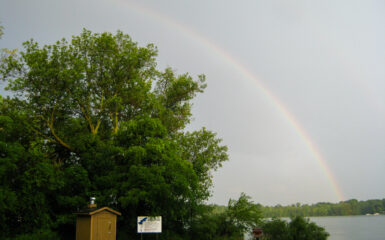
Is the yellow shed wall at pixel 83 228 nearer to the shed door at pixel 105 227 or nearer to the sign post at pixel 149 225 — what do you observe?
the shed door at pixel 105 227

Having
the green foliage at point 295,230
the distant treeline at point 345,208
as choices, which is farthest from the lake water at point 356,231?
the distant treeline at point 345,208

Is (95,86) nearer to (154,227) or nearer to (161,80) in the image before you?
(161,80)

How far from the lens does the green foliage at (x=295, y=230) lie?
70.3 ft

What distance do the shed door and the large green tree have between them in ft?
5.17

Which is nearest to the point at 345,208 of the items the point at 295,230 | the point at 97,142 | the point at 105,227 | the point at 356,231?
the point at 356,231

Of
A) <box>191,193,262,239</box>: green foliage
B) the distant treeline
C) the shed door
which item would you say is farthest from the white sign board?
the distant treeline

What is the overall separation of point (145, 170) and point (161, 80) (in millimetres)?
12778

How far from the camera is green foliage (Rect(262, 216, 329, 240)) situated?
70.3 feet

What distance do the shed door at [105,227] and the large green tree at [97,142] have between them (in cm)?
158

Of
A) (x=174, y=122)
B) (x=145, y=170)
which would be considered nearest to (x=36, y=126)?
(x=145, y=170)

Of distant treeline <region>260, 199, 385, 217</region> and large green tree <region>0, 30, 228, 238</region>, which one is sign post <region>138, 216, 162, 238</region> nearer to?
large green tree <region>0, 30, 228, 238</region>

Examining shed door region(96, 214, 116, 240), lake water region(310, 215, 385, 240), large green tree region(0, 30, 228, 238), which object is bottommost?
lake water region(310, 215, 385, 240)

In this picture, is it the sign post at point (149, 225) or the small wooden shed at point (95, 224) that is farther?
the sign post at point (149, 225)

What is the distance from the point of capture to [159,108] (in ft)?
85.4
